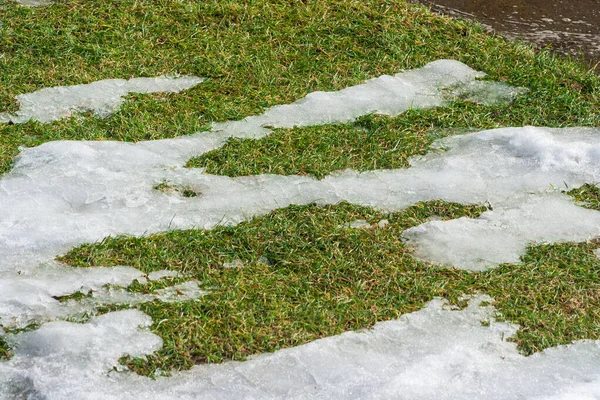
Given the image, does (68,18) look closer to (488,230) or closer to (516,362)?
(488,230)

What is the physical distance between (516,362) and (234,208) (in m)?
1.42

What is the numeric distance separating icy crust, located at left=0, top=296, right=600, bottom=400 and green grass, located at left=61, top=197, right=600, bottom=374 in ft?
0.21

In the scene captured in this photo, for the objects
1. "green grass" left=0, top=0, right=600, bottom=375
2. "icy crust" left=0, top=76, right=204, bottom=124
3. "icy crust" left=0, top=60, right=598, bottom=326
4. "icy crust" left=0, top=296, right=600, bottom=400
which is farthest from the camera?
"icy crust" left=0, top=76, right=204, bottom=124

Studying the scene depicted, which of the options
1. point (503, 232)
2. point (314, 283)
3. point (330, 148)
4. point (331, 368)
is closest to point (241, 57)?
point (330, 148)

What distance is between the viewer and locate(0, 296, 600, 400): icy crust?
2916 millimetres

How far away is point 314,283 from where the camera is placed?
11.6ft

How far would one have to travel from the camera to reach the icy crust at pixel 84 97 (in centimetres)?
471

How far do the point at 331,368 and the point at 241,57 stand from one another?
109 inches

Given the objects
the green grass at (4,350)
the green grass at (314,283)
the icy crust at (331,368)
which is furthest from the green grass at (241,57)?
the icy crust at (331,368)

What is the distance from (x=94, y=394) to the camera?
9.39 ft

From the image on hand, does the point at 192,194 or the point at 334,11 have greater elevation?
the point at 334,11

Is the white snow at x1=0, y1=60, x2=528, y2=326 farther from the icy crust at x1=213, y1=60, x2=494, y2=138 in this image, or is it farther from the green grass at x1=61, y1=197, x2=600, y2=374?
the green grass at x1=61, y1=197, x2=600, y2=374

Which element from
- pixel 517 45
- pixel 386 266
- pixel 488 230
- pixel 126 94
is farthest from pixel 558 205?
pixel 126 94

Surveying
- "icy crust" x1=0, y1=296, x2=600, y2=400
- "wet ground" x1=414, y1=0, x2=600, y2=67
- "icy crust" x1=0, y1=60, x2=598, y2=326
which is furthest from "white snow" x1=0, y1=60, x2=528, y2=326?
"wet ground" x1=414, y1=0, x2=600, y2=67
